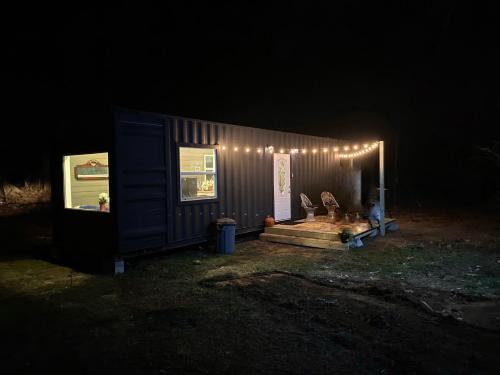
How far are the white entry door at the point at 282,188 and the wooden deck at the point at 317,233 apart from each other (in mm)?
759

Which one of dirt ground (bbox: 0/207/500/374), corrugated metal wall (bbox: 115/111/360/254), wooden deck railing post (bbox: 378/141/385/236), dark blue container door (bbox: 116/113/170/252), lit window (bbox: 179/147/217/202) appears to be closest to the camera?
dirt ground (bbox: 0/207/500/374)

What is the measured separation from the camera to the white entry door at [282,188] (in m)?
11.2

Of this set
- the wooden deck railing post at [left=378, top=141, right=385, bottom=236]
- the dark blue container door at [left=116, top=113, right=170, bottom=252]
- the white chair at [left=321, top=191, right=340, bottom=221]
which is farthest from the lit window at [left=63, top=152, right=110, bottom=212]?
the wooden deck railing post at [left=378, top=141, right=385, bottom=236]

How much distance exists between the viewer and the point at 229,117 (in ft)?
99.1

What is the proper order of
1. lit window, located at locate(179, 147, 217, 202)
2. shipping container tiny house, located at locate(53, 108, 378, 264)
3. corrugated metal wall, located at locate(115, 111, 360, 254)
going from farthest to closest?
lit window, located at locate(179, 147, 217, 202)
corrugated metal wall, located at locate(115, 111, 360, 254)
shipping container tiny house, located at locate(53, 108, 378, 264)

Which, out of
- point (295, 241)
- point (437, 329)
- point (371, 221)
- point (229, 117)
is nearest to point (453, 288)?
point (437, 329)

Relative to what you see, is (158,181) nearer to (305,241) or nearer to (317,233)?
(305,241)

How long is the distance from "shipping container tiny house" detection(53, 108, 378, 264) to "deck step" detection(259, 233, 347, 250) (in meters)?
0.57

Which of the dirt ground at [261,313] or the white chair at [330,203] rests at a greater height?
the white chair at [330,203]

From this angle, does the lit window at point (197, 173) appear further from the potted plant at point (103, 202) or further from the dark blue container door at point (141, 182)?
the potted plant at point (103, 202)

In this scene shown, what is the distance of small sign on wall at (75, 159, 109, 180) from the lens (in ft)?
27.2

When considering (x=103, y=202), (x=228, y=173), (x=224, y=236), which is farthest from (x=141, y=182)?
(x=228, y=173)

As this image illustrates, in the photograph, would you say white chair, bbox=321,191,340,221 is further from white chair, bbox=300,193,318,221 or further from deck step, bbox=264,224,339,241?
deck step, bbox=264,224,339,241

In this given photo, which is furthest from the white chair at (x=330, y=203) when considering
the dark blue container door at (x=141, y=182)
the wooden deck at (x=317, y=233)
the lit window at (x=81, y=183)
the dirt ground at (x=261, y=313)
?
the lit window at (x=81, y=183)
